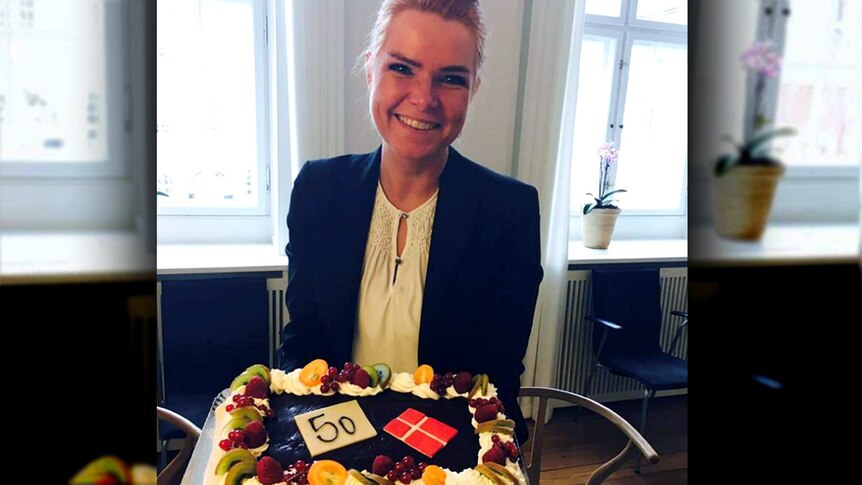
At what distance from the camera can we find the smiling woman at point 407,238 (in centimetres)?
145

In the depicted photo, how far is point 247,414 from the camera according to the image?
1.17m

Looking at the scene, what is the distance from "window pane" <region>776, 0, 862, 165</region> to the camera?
191 millimetres

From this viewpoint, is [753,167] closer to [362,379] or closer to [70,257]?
[70,257]

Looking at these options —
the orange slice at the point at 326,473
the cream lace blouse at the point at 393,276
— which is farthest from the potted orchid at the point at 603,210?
the orange slice at the point at 326,473

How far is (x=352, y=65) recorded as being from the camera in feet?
5.72

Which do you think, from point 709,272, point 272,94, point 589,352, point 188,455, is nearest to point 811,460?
point 709,272

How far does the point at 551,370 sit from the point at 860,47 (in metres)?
2.12

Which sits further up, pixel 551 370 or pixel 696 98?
pixel 696 98

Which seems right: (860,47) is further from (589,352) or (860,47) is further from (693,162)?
(589,352)

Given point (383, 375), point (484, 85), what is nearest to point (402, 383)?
point (383, 375)

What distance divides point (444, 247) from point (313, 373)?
51 cm

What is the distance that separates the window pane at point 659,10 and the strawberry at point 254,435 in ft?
8.07

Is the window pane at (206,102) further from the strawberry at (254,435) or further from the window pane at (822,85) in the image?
the window pane at (822,85)

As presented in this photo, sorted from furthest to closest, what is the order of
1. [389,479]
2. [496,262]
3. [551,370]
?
[551,370]
[496,262]
[389,479]
